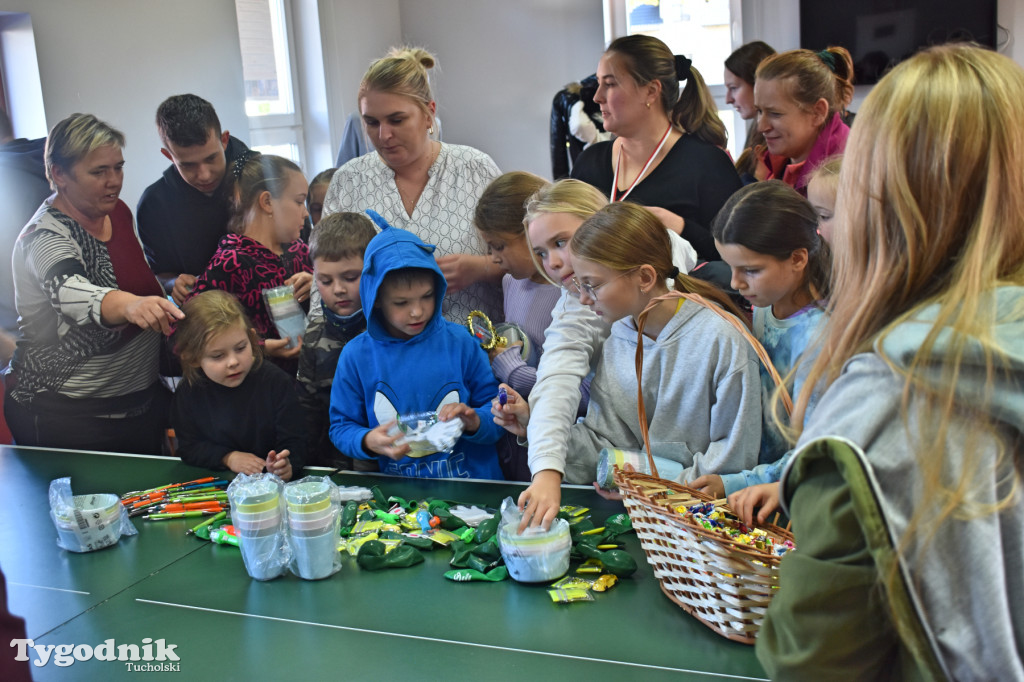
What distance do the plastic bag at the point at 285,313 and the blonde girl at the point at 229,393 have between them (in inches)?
13.8

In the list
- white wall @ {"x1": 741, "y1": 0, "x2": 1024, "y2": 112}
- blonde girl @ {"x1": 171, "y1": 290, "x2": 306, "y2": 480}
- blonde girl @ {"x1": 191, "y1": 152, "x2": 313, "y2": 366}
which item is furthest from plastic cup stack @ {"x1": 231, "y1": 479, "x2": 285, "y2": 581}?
white wall @ {"x1": 741, "y1": 0, "x2": 1024, "y2": 112}

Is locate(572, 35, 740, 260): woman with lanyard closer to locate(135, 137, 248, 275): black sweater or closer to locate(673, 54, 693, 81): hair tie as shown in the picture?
locate(673, 54, 693, 81): hair tie

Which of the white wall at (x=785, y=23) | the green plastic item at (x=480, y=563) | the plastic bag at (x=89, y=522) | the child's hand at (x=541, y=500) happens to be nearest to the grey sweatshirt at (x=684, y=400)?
the child's hand at (x=541, y=500)

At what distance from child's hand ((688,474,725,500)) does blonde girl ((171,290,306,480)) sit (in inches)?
43.3

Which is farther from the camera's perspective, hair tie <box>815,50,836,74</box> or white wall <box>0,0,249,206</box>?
hair tie <box>815,50,836,74</box>

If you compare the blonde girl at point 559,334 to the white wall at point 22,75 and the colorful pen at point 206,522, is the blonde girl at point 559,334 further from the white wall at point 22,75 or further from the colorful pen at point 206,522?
the white wall at point 22,75

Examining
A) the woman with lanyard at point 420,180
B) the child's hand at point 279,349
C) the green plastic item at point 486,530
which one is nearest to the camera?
the green plastic item at point 486,530

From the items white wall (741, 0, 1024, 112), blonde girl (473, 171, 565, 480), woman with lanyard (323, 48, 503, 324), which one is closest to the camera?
blonde girl (473, 171, 565, 480)

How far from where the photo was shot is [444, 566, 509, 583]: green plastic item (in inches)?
55.5

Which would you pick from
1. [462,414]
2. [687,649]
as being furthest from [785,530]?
[462,414]

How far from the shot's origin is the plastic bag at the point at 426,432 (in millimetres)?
1874

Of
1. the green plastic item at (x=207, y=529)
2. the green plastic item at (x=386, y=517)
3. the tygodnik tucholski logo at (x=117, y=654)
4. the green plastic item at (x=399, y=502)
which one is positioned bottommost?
the green plastic item at (x=207, y=529)

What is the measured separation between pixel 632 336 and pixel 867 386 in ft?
3.49

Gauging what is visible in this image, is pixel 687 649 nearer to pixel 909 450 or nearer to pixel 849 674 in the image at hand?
pixel 849 674
